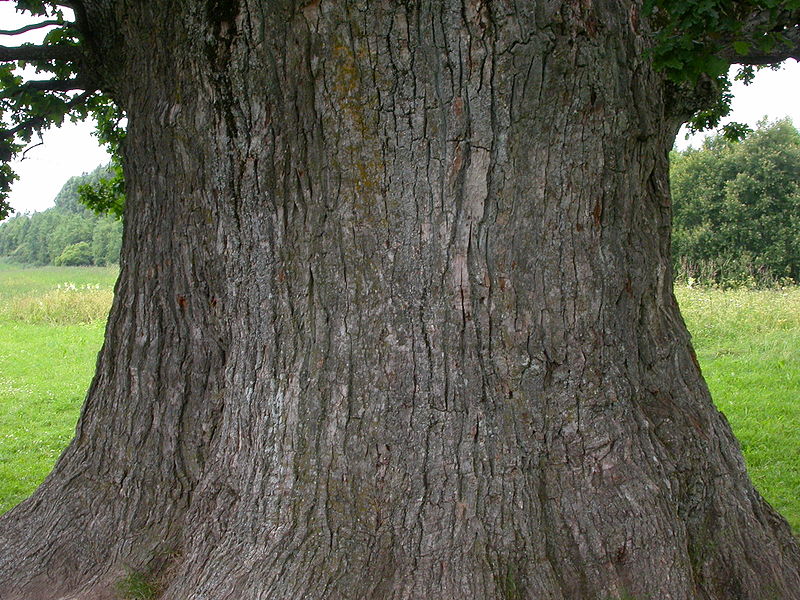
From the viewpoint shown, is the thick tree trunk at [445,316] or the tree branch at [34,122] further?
the tree branch at [34,122]

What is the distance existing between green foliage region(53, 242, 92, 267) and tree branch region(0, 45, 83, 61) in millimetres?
47890

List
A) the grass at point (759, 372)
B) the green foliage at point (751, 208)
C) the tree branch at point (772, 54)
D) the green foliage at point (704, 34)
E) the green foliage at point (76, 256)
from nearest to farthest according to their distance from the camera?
the green foliage at point (704, 34) → the tree branch at point (772, 54) → the grass at point (759, 372) → the green foliage at point (751, 208) → the green foliage at point (76, 256)

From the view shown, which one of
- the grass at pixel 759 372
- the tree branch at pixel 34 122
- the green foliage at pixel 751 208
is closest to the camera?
the tree branch at pixel 34 122

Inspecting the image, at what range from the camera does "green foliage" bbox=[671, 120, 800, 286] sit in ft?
83.4

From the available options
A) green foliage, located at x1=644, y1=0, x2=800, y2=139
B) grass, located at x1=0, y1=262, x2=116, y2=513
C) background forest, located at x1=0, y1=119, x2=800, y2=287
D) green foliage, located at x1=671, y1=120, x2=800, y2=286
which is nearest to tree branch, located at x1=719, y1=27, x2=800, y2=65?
green foliage, located at x1=644, y1=0, x2=800, y2=139

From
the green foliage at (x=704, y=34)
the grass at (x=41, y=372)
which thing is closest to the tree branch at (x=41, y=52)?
the green foliage at (x=704, y=34)

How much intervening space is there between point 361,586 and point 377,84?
6.50 feet

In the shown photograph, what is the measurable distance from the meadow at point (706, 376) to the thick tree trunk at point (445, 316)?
2620 millimetres

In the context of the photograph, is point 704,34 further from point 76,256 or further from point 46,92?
point 76,256

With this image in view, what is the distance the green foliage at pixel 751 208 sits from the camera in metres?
25.4

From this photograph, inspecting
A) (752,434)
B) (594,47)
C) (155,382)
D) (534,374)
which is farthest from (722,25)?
(752,434)

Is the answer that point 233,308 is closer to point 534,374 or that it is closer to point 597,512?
point 534,374

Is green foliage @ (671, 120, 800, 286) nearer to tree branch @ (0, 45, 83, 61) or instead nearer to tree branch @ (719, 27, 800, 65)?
tree branch @ (719, 27, 800, 65)

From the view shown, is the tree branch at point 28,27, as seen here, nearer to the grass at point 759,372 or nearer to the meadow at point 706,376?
the meadow at point 706,376
